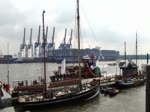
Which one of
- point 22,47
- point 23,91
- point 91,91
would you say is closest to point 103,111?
point 91,91

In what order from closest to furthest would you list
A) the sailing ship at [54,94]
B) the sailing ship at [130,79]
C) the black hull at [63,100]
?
1. the black hull at [63,100]
2. the sailing ship at [54,94]
3. the sailing ship at [130,79]

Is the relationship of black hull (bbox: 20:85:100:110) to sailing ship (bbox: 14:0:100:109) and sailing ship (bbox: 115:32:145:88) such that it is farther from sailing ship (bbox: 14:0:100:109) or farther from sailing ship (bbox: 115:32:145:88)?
sailing ship (bbox: 115:32:145:88)

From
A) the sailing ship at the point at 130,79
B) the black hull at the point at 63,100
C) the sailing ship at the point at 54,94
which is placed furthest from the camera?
the sailing ship at the point at 130,79

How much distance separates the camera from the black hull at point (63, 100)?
31.9 meters

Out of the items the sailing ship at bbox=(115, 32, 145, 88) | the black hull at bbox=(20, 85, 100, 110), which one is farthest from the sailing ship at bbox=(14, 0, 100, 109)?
the sailing ship at bbox=(115, 32, 145, 88)

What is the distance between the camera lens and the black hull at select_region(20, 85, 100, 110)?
105 ft

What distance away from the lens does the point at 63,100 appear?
35.1 meters

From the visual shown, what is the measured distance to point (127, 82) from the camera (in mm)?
56000

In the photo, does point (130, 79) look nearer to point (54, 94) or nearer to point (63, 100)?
point (54, 94)

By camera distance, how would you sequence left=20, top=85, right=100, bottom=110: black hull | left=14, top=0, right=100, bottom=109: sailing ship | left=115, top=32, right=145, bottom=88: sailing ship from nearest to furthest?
1. left=20, top=85, right=100, bottom=110: black hull
2. left=14, top=0, right=100, bottom=109: sailing ship
3. left=115, top=32, right=145, bottom=88: sailing ship

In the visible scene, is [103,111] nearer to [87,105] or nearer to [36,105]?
[87,105]

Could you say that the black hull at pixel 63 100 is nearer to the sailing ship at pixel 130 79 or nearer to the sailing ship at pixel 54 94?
the sailing ship at pixel 54 94

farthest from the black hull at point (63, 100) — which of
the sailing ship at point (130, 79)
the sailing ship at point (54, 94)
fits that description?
the sailing ship at point (130, 79)

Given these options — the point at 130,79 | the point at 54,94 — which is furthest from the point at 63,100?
the point at 130,79
